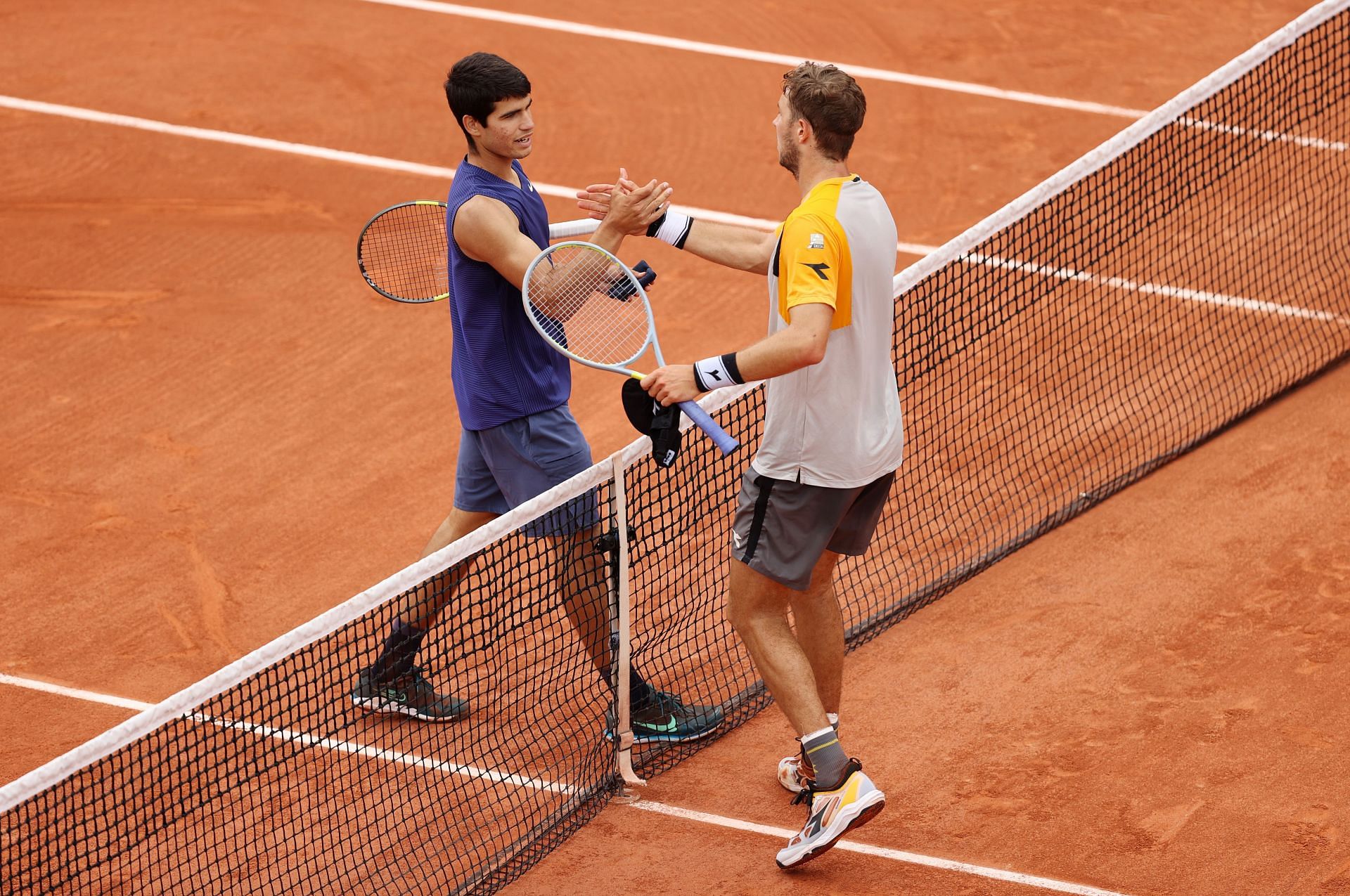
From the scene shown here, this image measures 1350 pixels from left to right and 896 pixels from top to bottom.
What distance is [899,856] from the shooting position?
5328mm

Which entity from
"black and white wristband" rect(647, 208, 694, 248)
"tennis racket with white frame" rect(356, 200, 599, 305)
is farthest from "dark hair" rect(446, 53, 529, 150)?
"tennis racket with white frame" rect(356, 200, 599, 305)

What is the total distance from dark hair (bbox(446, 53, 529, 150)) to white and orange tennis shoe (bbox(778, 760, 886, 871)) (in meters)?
2.40

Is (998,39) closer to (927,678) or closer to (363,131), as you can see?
(363,131)

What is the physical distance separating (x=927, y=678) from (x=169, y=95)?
7.79 meters

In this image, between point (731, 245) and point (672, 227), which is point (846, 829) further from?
point (672, 227)

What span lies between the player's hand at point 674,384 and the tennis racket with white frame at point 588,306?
111 millimetres

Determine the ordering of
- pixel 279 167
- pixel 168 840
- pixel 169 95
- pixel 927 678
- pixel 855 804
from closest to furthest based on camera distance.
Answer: pixel 855 804 → pixel 168 840 → pixel 927 678 → pixel 279 167 → pixel 169 95

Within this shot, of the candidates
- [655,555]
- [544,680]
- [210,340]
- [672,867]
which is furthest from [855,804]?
[210,340]

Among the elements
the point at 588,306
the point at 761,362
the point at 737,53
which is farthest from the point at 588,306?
the point at 737,53

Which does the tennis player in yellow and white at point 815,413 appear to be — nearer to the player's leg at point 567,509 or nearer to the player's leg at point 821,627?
the player's leg at point 821,627

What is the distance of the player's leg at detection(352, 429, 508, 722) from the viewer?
589 cm

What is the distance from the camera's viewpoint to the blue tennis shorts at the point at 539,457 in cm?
555

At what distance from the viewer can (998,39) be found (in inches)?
494

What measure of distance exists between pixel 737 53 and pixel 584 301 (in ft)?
24.2
